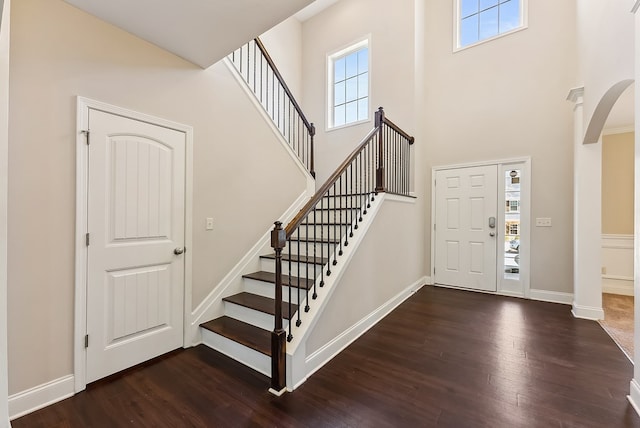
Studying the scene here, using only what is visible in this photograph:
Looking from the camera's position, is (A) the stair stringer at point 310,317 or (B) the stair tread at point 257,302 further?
(B) the stair tread at point 257,302

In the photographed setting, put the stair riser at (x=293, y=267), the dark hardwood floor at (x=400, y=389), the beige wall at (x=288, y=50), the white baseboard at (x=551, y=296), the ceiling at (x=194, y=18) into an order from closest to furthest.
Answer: the dark hardwood floor at (x=400, y=389) → the ceiling at (x=194, y=18) → the stair riser at (x=293, y=267) → the white baseboard at (x=551, y=296) → the beige wall at (x=288, y=50)

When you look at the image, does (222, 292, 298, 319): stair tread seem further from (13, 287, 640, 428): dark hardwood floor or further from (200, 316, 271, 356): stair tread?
(13, 287, 640, 428): dark hardwood floor

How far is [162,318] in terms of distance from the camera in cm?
241

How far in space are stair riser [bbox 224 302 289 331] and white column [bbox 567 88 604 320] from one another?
3.44 m

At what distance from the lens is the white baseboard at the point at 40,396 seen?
169 cm

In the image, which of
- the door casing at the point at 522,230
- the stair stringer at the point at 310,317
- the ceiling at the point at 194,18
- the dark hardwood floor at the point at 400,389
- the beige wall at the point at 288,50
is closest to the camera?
the dark hardwood floor at the point at 400,389

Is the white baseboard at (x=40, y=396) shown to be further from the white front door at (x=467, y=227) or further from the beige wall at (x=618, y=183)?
the beige wall at (x=618, y=183)

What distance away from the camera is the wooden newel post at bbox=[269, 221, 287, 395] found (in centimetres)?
190

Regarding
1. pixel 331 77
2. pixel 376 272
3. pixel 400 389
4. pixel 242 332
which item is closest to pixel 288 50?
pixel 331 77

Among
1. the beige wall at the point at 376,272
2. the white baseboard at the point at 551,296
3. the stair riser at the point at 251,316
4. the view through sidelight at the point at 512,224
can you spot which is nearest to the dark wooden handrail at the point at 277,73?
the beige wall at the point at 376,272

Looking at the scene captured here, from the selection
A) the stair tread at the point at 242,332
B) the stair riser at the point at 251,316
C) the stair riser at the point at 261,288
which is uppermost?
the stair riser at the point at 261,288

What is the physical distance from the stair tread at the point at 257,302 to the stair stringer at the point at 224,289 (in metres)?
0.09

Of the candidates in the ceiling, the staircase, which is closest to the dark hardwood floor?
the staircase

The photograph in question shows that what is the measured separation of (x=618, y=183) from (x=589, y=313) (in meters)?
2.26
